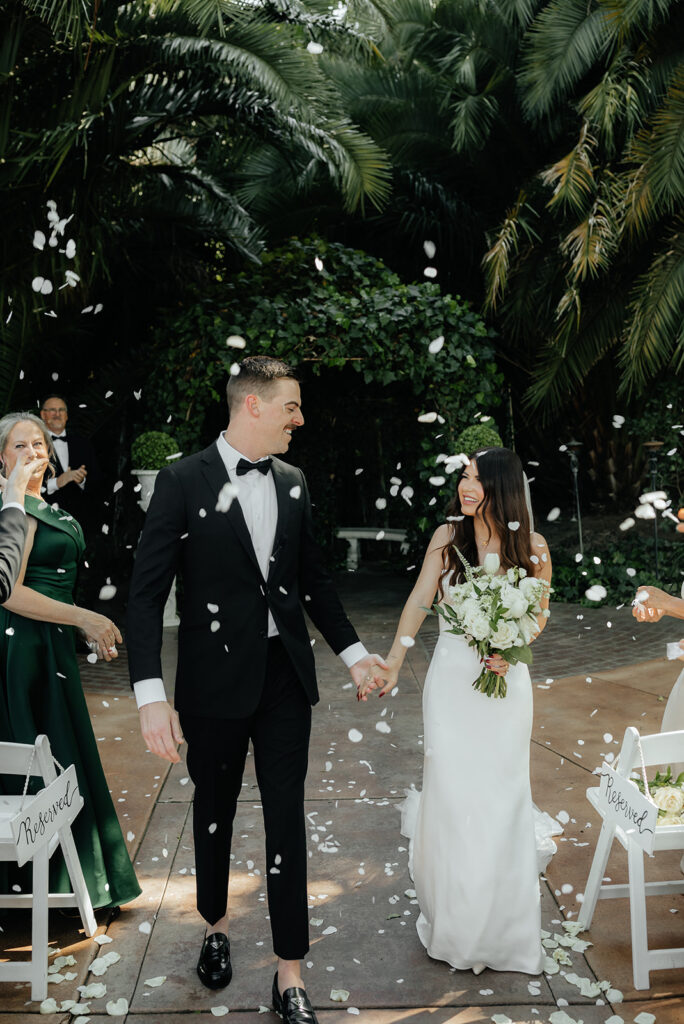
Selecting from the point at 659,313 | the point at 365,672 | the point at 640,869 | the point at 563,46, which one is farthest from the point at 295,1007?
the point at 563,46

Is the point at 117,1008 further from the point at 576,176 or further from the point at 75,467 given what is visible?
the point at 576,176

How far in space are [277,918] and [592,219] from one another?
741cm

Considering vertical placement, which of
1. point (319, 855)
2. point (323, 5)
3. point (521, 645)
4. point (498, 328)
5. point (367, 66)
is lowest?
point (319, 855)

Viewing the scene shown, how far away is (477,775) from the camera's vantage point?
10.5 ft

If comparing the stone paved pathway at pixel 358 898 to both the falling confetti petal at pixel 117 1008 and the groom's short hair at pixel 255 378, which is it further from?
the groom's short hair at pixel 255 378

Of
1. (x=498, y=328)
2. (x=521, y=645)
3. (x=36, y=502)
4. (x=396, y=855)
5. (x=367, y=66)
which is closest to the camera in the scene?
(x=521, y=645)

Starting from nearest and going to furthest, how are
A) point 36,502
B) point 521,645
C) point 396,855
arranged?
point 521,645, point 36,502, point 396,855

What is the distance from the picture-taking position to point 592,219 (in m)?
8.53

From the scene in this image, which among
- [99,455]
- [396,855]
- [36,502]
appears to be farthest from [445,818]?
[99,455]

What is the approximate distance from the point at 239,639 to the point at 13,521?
93cm

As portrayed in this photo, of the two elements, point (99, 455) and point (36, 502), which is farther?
point (99, 455)

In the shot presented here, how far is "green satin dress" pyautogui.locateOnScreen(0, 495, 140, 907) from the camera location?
3.41 metres

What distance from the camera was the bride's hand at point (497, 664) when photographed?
3.21 meters

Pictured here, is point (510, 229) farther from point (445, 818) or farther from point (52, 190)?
point (445, 818)
